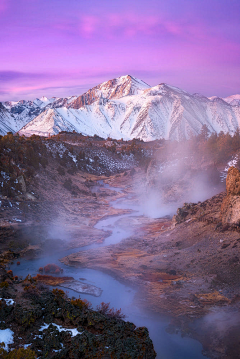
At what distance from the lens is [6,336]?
9.21 m

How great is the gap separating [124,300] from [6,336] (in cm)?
837

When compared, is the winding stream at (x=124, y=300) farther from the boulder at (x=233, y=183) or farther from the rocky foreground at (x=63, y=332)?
→ the boulder at (x=233, y=183)

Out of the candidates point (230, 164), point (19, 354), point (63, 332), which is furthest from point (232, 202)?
point (230, 164)

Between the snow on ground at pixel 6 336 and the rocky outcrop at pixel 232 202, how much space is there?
51.2ft

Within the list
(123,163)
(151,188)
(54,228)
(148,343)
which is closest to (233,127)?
(123,163)

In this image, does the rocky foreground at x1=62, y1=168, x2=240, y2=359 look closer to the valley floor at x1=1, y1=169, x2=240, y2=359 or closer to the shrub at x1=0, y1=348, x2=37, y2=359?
the valley floor at x1=1, y1=169, x2=240, y2=359

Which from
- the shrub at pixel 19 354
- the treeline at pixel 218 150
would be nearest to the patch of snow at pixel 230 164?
the treeline at pixel 218 150

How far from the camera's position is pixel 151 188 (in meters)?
46.5

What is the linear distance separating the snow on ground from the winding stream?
6016 mm

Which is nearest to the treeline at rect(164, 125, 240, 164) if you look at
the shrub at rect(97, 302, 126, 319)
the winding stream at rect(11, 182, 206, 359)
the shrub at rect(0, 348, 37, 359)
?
the winding stream at rect(11, 182, 206, 359)

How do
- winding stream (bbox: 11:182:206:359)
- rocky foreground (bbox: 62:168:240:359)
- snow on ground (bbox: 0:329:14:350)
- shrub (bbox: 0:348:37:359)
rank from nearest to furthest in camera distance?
shrub (bbox: 0:348:37:359), snow on ground (bbox: 0:329:14:350), winding stream (bbox: 11:182:206:359), rocky foreground (bbox: 62:168:240:359)

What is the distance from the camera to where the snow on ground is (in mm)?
8938

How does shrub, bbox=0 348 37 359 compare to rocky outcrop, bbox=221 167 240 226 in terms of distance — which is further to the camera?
rocky outcrop, bbox=221 167 240 226

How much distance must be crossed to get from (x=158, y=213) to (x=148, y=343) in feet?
89.9
